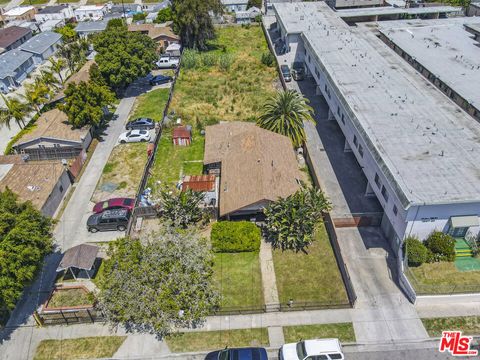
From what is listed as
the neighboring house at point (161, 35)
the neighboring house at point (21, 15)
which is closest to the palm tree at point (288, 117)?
the neighboring house at point (161, 35)

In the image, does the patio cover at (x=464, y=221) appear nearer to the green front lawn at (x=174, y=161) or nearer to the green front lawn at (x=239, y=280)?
the green front lawn at (x=239, y=280)

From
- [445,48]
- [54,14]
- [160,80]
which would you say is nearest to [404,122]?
[445,48]

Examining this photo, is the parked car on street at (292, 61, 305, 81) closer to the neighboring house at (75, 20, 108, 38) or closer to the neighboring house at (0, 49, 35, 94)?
the neighboring house at (75, 20, 108, 38)

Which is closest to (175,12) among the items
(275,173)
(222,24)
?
(222,24)

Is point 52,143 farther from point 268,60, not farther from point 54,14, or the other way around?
point 54,14

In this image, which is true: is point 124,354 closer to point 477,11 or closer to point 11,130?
point 11,130
